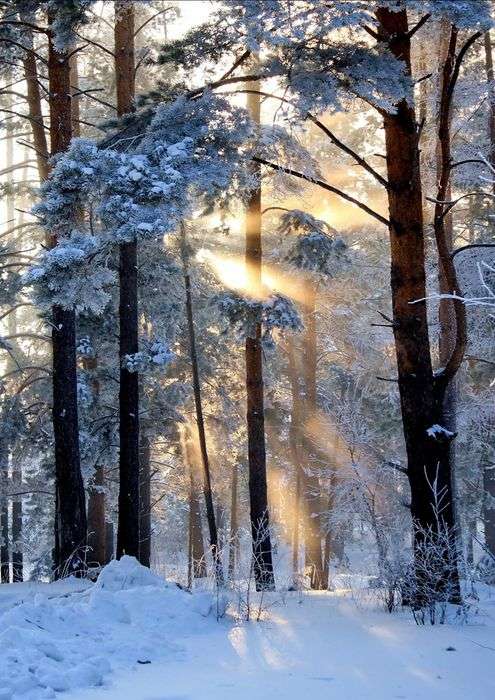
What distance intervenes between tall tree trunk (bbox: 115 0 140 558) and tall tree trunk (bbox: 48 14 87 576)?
0.70 m

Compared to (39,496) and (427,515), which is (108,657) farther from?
(39,496)

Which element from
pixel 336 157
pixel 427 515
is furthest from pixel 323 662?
pixel 336 157

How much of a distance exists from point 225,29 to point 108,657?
6243 mm

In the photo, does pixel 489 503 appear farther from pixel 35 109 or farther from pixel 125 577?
pixel 125 577

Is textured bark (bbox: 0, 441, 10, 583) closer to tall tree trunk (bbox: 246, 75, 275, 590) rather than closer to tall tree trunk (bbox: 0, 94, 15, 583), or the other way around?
tall tree trunk (bbox: 0, 94, 15, 583)

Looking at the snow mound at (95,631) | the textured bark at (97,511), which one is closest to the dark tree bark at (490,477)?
the textured bark at (97,511)

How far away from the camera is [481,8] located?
6.12m

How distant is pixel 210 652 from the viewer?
16.7 feet

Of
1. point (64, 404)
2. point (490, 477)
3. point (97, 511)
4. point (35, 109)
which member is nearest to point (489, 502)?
point (490, 477)

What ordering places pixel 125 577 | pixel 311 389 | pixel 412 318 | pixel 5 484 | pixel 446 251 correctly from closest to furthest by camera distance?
1. pixel 125 577
2. pixel 412 318
3. pixel 446 251
4. pixel 5 484
5. pixel 311 389

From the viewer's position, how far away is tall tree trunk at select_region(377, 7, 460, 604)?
754cm

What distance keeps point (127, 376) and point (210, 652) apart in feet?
22.6

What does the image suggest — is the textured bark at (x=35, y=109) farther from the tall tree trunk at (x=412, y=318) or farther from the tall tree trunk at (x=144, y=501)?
the tall tree trunk at (x=412, y=318)

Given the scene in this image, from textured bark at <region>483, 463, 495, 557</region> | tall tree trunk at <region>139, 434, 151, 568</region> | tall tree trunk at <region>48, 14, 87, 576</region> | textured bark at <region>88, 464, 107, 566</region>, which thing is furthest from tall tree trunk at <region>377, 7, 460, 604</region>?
textured bark at <region>483, 463, 495, 557</region>
